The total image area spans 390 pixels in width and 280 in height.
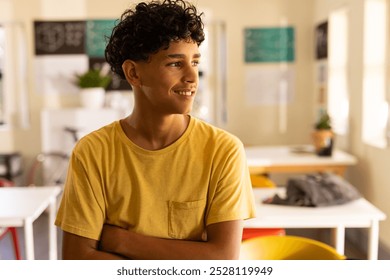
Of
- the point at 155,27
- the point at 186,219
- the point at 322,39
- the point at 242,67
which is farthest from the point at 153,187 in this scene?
the point at 242,67

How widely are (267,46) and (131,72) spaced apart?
9.92 ft

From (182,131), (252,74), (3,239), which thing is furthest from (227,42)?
(182,131)

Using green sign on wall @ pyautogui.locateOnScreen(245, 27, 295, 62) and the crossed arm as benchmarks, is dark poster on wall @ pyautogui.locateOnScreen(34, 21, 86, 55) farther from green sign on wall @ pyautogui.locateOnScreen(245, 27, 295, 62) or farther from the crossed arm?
the crossed arm

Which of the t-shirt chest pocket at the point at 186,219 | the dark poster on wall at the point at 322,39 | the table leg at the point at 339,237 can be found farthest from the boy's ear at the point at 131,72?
the dark poster on wall at the point at 322,39

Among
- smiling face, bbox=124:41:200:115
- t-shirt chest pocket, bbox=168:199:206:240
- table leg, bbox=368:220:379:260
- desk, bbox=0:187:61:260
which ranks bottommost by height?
table leg, bbox=368:220:379:260

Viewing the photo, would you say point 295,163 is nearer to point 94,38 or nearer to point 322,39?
point 322,39

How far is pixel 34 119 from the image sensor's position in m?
3.60

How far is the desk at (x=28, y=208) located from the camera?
1.31 m

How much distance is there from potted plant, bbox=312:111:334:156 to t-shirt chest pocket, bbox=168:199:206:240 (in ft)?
5.45

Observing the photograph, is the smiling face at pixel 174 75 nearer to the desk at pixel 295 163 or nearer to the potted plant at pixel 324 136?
the desk at pixel 295 163

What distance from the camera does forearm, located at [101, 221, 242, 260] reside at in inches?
27.2

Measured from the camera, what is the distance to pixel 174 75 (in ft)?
2.11

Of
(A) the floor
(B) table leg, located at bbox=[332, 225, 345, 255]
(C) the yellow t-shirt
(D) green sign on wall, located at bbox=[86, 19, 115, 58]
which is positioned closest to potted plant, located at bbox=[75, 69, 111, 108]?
(D) green sign on wall, located at bbox=[86, 19, 115, 58]
